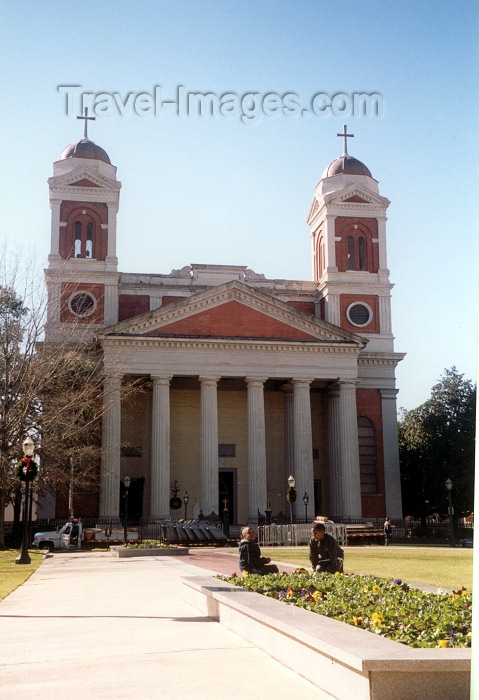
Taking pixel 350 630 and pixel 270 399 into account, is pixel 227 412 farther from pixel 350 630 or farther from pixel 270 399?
pixel 350 630

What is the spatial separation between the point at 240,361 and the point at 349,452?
8903 millimetres

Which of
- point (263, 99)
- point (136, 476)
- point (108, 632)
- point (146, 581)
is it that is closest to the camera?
point (108, 632)

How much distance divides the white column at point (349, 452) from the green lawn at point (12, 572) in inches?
927

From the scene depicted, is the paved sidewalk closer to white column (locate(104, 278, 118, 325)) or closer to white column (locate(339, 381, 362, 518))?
white column (locate(339, 381, 362, 518))

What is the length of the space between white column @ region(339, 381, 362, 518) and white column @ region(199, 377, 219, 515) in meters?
8.02

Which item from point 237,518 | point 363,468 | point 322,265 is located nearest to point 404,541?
point 363,468

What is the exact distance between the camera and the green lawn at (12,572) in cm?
1861

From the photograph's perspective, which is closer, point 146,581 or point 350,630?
point 350,630

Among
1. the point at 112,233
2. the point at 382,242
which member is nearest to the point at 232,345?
the point at 112,233

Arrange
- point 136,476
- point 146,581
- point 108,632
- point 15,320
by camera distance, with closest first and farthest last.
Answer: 1. point 108,632
2. point 146,581
3. point 15,320
4. point 136,476

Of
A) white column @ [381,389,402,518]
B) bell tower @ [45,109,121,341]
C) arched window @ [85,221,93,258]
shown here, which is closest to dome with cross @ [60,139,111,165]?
bell tower @ [45,109,121,341]

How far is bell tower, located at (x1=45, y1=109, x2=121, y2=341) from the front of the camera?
55.7 metres

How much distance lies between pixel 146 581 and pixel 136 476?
3609cm

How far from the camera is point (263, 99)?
1472 centimetres
